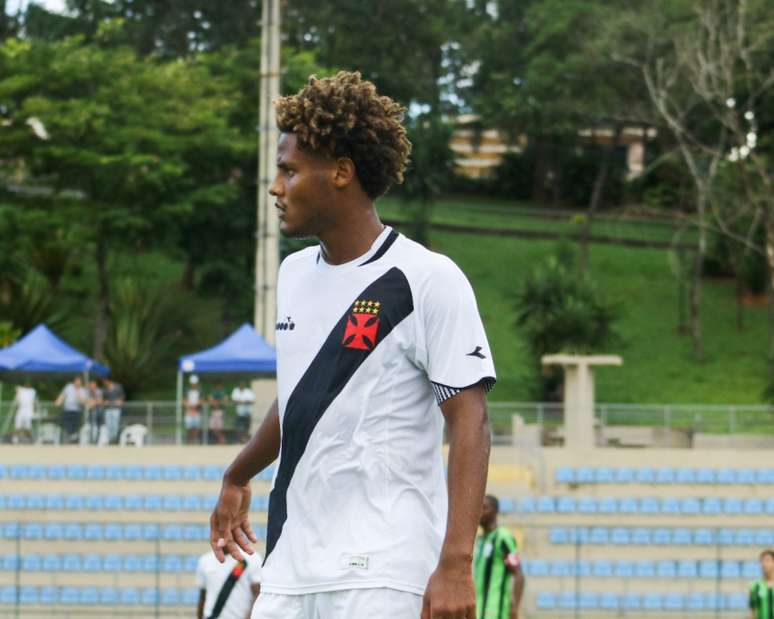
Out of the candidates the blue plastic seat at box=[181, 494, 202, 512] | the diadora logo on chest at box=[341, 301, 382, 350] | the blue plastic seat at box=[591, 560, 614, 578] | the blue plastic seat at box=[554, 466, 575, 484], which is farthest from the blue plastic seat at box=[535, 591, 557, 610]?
the diadora logo on chest at box=[341, 301, 382, 350]

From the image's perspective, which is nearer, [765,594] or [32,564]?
[765,594]

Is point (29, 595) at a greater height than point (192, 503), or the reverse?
point (192, 503)

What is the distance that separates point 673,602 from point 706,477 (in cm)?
383

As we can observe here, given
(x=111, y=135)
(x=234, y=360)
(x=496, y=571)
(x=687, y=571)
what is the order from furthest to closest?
(x=111, y=135)
(x=234, y=360)
(x=687, y=571)
(x=496, y=571)

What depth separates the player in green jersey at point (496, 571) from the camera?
10.2 metres

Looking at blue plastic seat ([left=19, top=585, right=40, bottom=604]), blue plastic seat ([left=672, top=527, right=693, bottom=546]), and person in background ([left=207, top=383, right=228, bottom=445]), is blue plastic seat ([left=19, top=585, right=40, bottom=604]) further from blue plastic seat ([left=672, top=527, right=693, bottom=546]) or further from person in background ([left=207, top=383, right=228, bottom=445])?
blue plastic seat ([left=672, top=527, right=693, bottom=546])

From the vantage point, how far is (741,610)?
795 inches

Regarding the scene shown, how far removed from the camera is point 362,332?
3.42 meters

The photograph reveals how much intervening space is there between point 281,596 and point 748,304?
165 ft

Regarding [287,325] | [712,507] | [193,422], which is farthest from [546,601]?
[287,325]

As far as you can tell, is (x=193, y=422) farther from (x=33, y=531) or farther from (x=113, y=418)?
(x=33, y=531)

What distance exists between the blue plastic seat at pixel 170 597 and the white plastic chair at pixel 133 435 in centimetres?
429

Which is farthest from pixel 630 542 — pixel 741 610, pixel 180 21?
pixel 180 21

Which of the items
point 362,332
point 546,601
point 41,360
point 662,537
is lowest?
point 546,601
